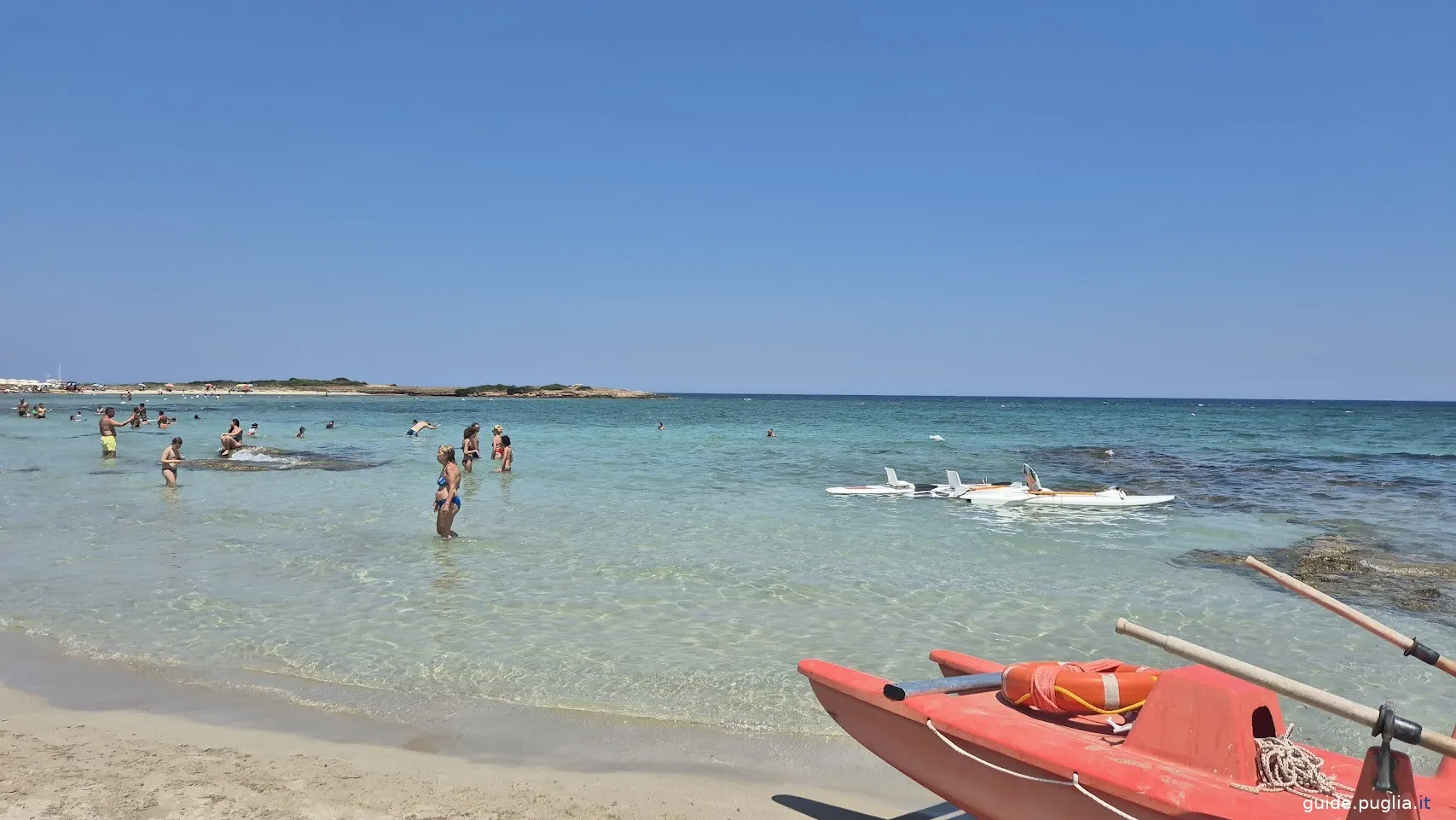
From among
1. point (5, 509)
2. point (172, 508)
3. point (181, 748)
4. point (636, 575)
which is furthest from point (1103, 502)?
point (5, 509)

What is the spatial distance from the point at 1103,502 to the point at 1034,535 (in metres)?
4.65

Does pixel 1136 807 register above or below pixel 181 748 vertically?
above

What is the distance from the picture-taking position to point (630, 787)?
5.07 m

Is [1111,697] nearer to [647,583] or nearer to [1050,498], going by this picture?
[647,583]

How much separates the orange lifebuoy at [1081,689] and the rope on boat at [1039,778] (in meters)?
0.59

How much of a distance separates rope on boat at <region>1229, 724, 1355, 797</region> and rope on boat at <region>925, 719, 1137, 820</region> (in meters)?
0.54

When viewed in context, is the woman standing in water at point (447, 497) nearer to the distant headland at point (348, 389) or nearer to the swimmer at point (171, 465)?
the swimmer at point (171, 465)

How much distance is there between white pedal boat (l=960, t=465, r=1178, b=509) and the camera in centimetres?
1808

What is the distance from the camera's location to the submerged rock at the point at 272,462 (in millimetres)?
23469

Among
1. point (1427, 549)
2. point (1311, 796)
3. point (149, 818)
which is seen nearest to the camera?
point (1311, 796)

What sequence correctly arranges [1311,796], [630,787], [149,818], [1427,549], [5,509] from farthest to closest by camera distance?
[5,509], [1427,549], [630,787], [149,818], [1311,796]

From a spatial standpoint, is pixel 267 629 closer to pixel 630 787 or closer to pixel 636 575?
pixel 636 575

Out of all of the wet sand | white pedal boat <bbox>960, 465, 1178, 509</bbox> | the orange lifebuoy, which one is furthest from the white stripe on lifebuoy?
white pedal boat <bbox>960, 465, 1178, 509</bbox>

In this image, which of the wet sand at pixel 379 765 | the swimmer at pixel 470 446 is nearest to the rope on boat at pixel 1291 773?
the wet sand at pixel 379 765
